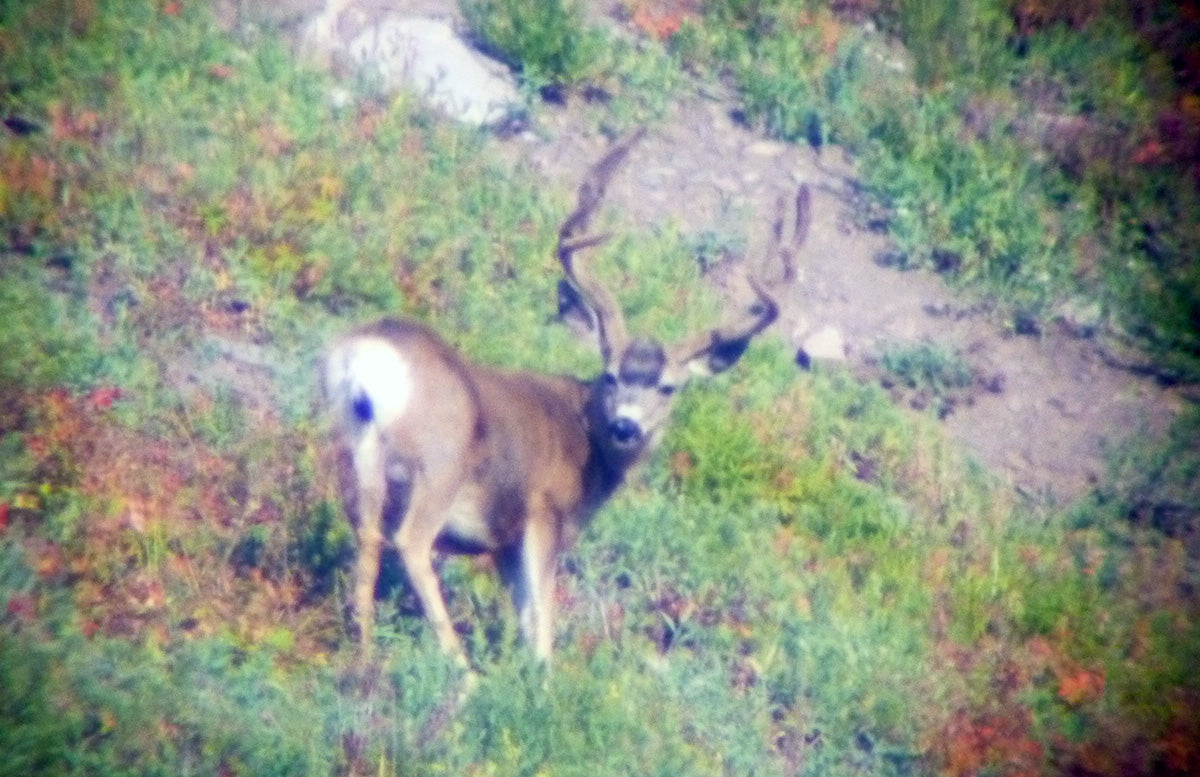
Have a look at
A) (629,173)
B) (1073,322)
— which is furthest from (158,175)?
(1073,322)

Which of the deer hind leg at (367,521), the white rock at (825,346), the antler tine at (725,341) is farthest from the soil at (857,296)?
the deer hind leg at (367,521)

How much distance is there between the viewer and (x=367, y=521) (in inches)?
278

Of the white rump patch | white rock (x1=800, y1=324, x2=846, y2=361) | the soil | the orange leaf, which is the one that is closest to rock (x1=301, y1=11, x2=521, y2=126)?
the soil

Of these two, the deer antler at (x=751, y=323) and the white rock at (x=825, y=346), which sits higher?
the deer antler at (x=751, y=323)

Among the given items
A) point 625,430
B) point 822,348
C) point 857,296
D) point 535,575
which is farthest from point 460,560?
point 857,296

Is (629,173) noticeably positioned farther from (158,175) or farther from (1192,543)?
(1192,543)

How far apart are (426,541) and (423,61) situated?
20.2 ft

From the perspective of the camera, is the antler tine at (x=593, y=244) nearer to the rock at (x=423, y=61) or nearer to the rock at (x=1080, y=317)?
the rock at (x=423, y=61)

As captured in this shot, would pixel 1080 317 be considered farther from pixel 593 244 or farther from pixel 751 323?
pixel 593 244

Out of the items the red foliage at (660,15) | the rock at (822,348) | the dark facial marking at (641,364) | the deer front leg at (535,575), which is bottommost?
the deer front leg at (535,575)

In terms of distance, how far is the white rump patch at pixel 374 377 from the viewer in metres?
6.63

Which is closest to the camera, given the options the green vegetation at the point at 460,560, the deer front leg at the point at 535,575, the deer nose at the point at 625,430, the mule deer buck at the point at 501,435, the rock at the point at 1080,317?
the green vegetation at the point at 460,560

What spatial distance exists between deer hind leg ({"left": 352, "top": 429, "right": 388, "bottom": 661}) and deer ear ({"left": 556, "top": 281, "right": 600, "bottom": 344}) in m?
1.80

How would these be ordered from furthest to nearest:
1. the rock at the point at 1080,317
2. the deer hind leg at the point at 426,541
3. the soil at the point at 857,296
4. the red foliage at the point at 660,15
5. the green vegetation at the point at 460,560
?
the red foliage at the point at 660,15 → the rock at the point at 1080,317 → the soil at the point at 857,296 → the deer hind leg at the point at 426,541 → the green vegetation at the point at 460,560
